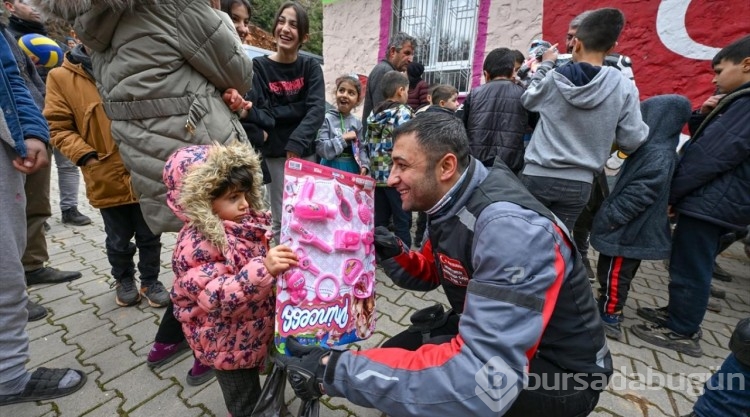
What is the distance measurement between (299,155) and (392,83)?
1.13 meters

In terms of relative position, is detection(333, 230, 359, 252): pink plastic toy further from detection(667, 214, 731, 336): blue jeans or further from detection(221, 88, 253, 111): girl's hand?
detection(667, 214, 731, 336): blue jeans

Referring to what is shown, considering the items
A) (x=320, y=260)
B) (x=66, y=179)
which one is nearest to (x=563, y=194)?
(x=320, y=260)

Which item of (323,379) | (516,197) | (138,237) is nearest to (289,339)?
(323,379)

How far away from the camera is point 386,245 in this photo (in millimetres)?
1601

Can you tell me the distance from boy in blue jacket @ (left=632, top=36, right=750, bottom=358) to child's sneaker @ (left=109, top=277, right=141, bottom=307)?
12.9 ft

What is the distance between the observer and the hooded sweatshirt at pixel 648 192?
94.8 inches

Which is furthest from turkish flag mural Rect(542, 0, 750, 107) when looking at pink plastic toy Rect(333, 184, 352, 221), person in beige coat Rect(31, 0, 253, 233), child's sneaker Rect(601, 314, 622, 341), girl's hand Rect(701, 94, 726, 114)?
pink plastic toy Rect(333, 184, 352, 221)

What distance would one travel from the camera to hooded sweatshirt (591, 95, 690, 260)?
7.90 feet

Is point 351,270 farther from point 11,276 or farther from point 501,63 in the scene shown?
Answer: point 501,63

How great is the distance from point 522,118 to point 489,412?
2.58 m

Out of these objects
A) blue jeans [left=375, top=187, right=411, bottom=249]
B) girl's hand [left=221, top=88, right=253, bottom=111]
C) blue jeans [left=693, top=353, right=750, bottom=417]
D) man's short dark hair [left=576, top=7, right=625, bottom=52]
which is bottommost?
blue jeans [left=693, top=353, right=750, bottom=417]

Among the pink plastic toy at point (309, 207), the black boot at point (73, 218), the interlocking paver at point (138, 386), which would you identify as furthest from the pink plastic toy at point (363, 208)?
the black boot at point (73, 218)

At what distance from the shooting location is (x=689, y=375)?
229 centimetres

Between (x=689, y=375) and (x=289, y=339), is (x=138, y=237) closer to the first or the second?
(x=289, y=339)
